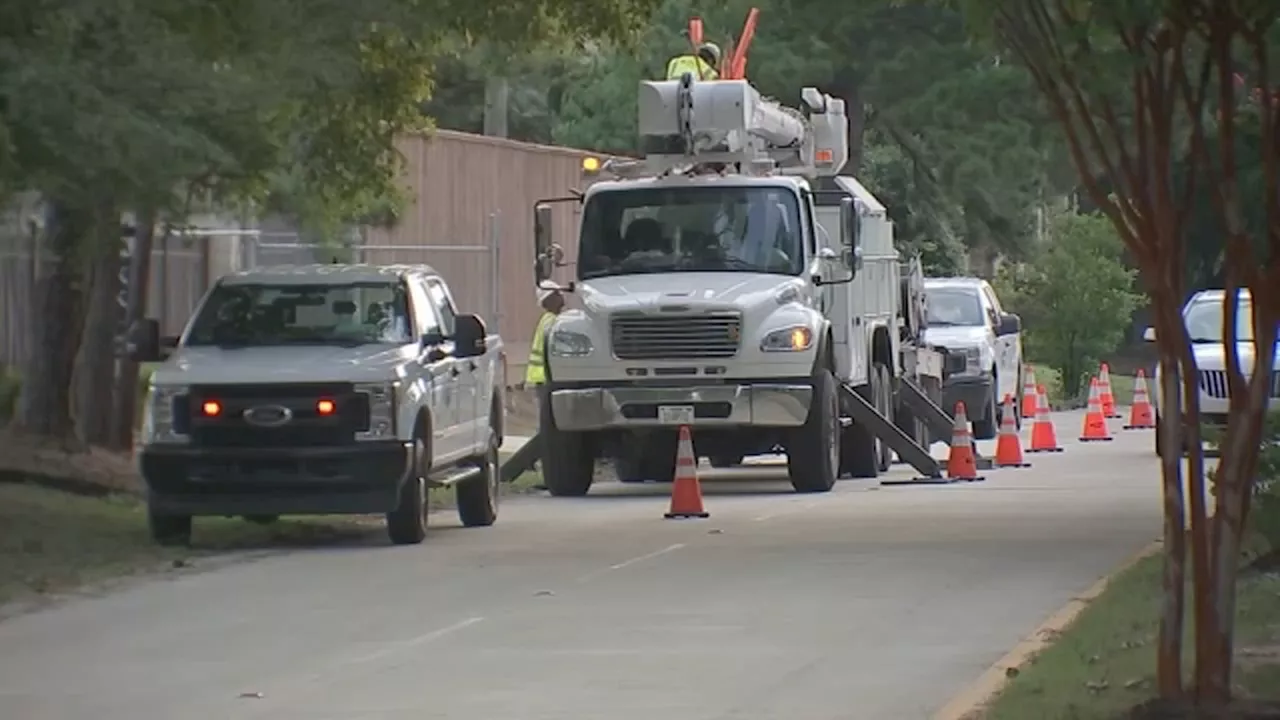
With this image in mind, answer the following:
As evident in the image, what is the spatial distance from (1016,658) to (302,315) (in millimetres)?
8899

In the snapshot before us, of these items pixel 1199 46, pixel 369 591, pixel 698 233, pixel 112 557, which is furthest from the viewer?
pixel 698 233

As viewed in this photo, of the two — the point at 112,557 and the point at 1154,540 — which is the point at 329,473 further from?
the point at 1154,540

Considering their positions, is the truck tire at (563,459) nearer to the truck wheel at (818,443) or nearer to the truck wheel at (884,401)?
the truck wheel at (818,443)

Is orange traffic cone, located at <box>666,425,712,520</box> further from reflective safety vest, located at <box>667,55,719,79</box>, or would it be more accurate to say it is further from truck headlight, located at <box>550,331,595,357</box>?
reflective safety vest, located at <box>667,55,719,79</box>

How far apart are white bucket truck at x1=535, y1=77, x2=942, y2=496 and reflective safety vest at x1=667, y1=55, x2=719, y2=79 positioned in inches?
30.1

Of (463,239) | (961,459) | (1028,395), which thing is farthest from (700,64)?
(1028,395)

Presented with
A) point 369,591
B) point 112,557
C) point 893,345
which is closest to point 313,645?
point 369,591

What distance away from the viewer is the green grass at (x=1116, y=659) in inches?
402

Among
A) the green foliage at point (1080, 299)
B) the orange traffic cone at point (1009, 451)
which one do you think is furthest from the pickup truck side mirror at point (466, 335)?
the green foliage at point (1080, 299)

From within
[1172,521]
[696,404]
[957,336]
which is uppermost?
[957,336]

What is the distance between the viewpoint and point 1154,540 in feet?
59.8

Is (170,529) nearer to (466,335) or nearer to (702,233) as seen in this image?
(466,335)

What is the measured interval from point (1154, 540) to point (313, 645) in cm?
710

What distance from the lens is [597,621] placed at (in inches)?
562
